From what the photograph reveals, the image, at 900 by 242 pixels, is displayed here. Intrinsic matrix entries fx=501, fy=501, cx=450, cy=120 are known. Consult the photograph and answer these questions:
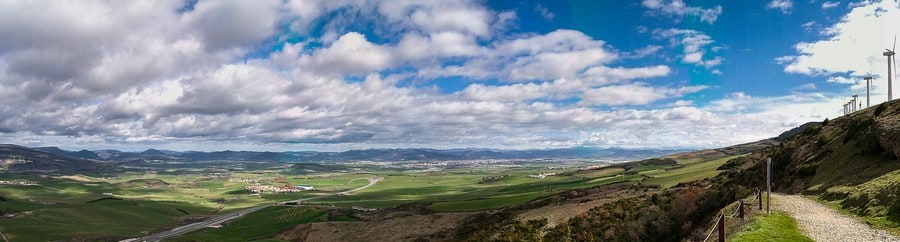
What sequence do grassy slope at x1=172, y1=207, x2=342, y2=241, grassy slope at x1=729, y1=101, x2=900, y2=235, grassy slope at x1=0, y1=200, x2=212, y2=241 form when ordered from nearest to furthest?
1. grassy slope at x1=729, y1=101, x2=900, y2=235
2. grassy slope at x1=172, y1=207, x2=342, y2=241
3. grassy slope at x1=0, y1=200, x2=212, y2=241

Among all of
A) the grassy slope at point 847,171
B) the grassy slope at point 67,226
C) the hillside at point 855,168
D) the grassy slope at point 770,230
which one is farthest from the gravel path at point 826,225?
the grassy slope at point 67,226

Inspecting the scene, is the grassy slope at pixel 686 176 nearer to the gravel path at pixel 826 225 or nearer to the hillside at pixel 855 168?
the hillside at pixel 855 168

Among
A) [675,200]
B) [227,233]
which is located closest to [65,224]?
[227,233]

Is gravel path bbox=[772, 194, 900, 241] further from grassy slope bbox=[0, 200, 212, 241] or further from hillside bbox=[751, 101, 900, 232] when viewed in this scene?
grassy slope bbox=[0, 200, 212, 241]

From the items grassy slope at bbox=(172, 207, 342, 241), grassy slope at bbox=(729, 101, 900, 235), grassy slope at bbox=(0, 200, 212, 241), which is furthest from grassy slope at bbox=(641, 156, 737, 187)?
grassy slope at bbox=(0, 200, 212, 241)

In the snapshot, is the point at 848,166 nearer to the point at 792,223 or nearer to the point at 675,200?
the point at 675,200
